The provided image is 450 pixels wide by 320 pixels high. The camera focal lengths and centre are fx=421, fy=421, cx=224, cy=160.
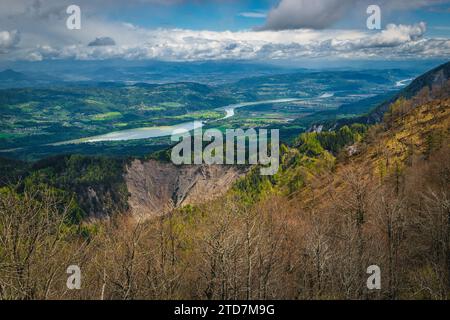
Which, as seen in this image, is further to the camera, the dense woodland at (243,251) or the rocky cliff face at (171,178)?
the rocky cliff face at (171,178)

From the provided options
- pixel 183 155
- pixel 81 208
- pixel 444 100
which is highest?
pixel 444 100

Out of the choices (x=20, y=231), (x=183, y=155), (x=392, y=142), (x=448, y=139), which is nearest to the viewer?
(x=20, y=231)

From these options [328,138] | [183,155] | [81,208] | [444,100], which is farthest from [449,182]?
[183,155]

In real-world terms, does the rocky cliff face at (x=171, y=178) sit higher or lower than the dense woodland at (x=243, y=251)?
lower

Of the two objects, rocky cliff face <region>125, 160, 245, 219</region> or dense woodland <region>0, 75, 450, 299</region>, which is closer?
dense woodland <region>0, 75, 450, 299</region>

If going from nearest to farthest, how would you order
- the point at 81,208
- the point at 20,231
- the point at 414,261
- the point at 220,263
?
1. the point at 20,231
2. the point at 220,263
3. the point at 414,261
4. the point at 81,208

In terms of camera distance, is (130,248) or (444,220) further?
(444,220)

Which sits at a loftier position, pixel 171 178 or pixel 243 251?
pixel 243 251

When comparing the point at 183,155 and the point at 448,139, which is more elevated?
the point at 448,139

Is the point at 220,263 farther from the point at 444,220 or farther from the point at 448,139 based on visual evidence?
the point at 448,139

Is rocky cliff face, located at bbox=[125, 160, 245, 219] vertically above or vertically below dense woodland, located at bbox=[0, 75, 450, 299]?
below

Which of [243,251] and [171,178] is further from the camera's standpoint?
[171,178]
